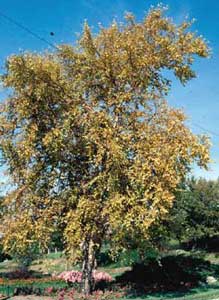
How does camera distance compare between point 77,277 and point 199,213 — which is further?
point 199,213

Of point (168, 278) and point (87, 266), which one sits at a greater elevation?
point (87, 266)

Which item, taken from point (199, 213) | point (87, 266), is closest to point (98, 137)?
point (87, 266)

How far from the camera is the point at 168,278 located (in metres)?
28.4

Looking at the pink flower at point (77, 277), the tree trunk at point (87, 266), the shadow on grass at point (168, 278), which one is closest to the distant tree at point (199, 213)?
the shadow on grass at point (168, 278)

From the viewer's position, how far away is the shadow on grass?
25094 millimetres

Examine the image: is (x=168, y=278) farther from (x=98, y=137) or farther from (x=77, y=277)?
(x=98, y=137)

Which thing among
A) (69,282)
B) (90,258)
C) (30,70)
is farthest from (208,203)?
(30,70)

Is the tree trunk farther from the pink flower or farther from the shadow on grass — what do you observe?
the pink flower

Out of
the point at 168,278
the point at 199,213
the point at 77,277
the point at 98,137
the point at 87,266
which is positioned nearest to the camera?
the point at 98,137

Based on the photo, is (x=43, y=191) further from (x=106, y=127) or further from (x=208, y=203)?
(x=208, y=203)

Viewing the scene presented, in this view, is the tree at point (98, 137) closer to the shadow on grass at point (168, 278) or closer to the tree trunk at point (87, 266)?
the tree trunk at point (87, 266)

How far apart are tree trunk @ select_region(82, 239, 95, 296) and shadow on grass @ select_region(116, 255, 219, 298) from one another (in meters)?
2.51

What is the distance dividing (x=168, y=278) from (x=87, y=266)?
825cm

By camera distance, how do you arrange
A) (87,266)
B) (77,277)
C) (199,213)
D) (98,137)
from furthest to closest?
1. (199,213)
2. (77,277)
3. (87,266)
4. (98,137)
